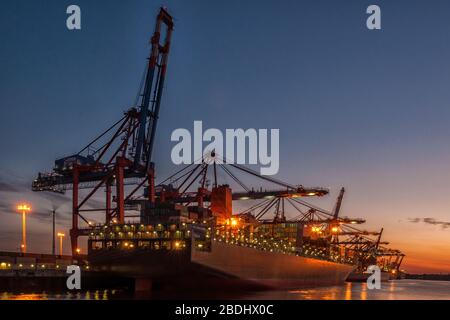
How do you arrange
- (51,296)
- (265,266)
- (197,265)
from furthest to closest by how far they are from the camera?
(265,266)
(197,265)
(51,296)

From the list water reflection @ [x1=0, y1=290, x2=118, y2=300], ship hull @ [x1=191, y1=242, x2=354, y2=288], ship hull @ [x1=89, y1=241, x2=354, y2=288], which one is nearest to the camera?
water reflection @ [x1=0, y1=290, x2=118, y2=300]

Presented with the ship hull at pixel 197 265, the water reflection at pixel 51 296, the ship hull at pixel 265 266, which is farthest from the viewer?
the ship hull at pixel 265 266

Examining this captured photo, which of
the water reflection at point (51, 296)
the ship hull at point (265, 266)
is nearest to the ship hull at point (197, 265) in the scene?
the ship hull at point (265, 266)

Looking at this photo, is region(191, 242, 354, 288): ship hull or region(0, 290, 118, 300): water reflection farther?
region(191, 242, 354, 288): ship hull

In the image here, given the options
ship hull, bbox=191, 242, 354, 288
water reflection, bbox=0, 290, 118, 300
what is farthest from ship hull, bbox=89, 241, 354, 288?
water reflection, bbox=0, 290, 118, 300

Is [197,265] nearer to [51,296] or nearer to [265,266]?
[51,296]

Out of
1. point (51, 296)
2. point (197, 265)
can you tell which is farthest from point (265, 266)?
point (51, 296)

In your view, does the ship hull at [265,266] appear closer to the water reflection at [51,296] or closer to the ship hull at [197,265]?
the ship hull at [197,265]

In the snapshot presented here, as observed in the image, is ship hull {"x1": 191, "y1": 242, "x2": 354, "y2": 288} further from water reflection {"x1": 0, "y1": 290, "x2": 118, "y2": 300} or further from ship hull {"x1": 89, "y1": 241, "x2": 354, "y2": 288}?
water reflection {"x1": 0, "y1": 290, "x2": 118, "y2": 300}

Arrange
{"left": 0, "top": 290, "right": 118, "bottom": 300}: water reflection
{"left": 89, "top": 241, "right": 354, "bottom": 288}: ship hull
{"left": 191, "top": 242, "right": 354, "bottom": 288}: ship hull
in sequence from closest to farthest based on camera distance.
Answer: {"left": 0, "top": 290, "right": 118, "bottom": 300}: water reflection, {"left": 89, "top": 241, "right": 354, "bottom": 288}: ship hull, {"left": 191, "top": 242, "right": 354, "bottom": 288}: ship hull

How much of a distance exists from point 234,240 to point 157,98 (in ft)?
78.0
